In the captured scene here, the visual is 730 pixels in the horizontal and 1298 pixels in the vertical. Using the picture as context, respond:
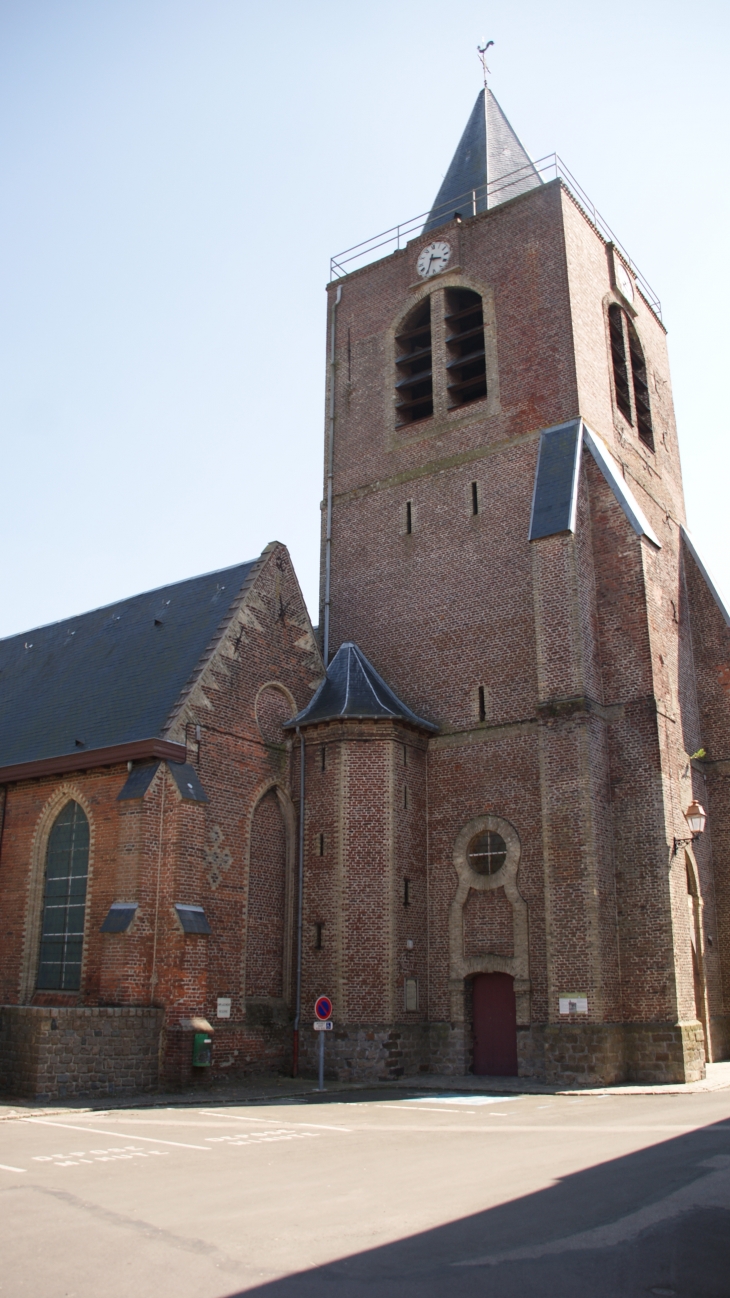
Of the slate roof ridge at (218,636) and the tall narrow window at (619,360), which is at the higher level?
the tall narrow window at (619,360)

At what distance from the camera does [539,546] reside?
19.2 metres

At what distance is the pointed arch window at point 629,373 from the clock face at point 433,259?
4227 mm

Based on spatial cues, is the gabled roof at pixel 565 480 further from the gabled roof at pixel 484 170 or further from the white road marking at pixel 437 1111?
the white road marking at pixel 437 1111

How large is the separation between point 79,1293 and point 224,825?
1288 centimetres

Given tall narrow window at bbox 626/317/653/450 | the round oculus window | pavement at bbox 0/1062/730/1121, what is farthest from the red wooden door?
tall narrow window at bbox 626/317/653/450

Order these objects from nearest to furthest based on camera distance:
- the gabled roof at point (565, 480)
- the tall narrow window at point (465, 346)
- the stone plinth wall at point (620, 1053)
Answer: the stone plinth wall at point (620, 1053), the gabled roof at point (565, 480), the tall narrow window at point (465, 346)

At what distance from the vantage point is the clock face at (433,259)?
960 inches

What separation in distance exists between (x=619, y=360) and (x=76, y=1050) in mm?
19084

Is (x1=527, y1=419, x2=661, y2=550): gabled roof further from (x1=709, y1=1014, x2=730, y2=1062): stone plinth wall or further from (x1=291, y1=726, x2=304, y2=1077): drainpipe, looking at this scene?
(x1=709, y1=1014, x2=730, y2=1062): stone plinth wall

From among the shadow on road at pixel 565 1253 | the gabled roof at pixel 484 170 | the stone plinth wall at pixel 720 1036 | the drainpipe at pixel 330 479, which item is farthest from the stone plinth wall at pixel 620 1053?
the gabled roof at pixel 484 170

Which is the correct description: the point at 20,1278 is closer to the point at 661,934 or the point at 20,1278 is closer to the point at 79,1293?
the point at 79,1293

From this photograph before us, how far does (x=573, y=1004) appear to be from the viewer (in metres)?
16.5

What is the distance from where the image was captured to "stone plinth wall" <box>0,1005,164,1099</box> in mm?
14266

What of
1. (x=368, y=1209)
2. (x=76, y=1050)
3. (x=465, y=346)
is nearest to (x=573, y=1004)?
(x=76, y=1050)
